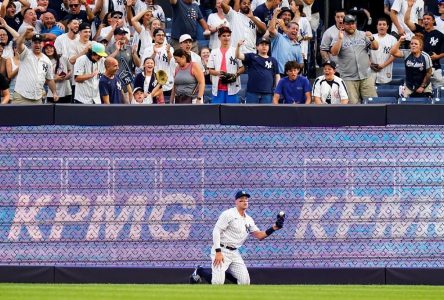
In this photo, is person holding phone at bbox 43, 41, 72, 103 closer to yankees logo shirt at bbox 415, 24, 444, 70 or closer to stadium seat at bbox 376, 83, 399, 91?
stadium seat at bbox 376, 83, 399, 91

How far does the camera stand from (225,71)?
2117 centimetres

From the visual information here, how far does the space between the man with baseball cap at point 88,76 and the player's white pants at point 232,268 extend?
467 cm

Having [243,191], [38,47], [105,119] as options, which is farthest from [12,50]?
[243,191]

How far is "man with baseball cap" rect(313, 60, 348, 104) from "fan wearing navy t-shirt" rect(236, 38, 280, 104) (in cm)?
109

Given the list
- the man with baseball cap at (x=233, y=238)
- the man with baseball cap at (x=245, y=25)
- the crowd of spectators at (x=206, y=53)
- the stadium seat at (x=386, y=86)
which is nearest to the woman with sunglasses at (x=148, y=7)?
the crowd of spectators at (x=206, y=53)

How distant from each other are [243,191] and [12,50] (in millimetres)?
6942

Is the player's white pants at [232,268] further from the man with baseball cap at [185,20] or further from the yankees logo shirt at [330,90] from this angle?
the man with baseball cap at [185,20]

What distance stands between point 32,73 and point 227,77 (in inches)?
124

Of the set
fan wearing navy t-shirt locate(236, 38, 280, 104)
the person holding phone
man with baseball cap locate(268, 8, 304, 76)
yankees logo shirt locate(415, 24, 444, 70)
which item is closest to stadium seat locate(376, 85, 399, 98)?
yankees logo shirt locate(415, 24, 444, 70)

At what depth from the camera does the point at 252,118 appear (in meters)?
17.2

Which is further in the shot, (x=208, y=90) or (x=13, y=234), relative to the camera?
(x=208, y=90)

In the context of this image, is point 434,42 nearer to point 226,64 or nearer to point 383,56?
point 383,56

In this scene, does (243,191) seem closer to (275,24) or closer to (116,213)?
(116,213)

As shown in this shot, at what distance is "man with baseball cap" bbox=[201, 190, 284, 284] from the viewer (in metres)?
16.6
